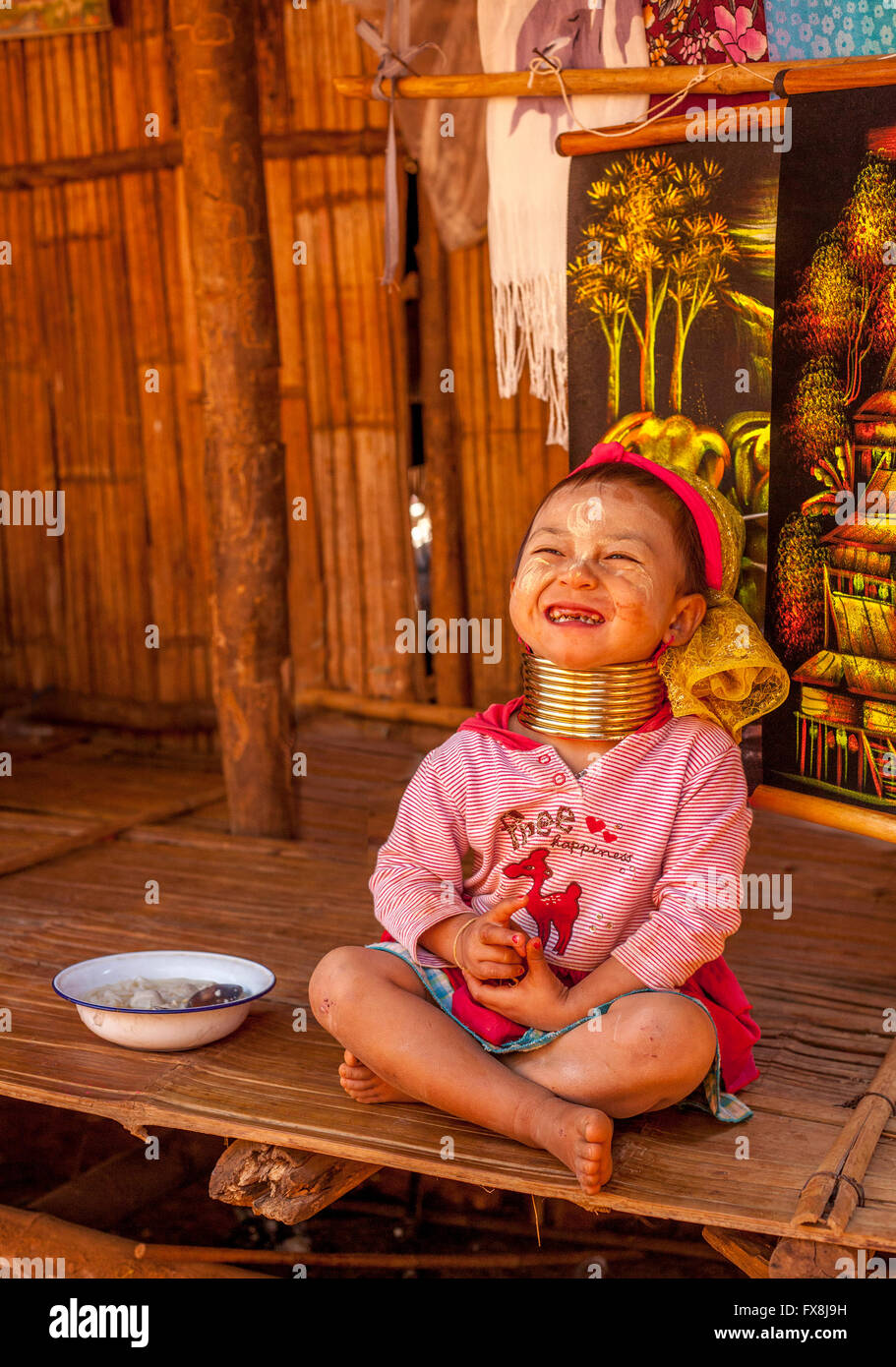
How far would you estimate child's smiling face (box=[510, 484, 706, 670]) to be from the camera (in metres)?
2.39

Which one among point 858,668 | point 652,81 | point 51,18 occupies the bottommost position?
point 858,668

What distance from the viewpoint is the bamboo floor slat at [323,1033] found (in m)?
2.27

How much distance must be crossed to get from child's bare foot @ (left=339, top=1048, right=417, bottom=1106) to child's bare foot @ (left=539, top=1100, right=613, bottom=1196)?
333 millimetres

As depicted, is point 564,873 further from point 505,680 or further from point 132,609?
point 132,609

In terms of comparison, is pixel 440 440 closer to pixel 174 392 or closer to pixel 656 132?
pixel 174 392

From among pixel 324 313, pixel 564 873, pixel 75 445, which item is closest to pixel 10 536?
pixel 75 445

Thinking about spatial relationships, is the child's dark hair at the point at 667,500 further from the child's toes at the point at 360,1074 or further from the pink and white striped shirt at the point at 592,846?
the child's toes at the point at 360,1074

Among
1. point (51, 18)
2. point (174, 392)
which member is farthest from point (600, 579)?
point (51, 18)

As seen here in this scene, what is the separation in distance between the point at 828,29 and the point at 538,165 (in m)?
0.67

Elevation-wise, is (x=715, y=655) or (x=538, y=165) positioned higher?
(x=538, y=165)

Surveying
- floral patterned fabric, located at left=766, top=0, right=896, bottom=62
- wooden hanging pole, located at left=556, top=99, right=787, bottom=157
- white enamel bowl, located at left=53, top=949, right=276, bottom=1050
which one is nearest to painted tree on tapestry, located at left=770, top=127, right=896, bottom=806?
wooden hanging pole, located at left=556, top=99, right=787, bottom=157

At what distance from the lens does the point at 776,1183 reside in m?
2.25

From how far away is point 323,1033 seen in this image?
2.83m
